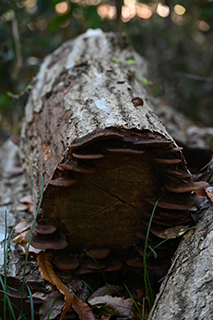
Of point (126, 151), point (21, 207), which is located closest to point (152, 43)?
point (21, 207)

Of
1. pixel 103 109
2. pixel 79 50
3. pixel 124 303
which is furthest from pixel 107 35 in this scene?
pixel 124 303

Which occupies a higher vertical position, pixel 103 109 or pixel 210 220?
pixel 103 109

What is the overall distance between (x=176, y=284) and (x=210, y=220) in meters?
Result: 0.55

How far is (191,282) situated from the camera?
5.33ft

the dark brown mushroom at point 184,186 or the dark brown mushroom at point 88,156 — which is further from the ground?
the dark brown mushroom at point 88,156

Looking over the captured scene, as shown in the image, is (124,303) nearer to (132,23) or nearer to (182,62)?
(132,23)

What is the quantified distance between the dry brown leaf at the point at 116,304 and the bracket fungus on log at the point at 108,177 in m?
0.24

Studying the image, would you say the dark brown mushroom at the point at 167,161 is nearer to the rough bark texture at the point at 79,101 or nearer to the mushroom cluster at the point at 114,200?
the mushroom cluster at the point at 114,200

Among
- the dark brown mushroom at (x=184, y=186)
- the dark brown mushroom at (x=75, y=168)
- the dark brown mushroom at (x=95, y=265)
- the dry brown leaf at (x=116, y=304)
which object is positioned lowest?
the dry brown leaf at (x=116, y=304)

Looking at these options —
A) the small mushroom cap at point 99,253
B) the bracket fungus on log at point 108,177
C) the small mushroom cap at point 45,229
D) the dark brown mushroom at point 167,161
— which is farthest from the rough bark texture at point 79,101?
the small mushroom cap at point 99,253

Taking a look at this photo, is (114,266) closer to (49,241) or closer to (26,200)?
(49,241)

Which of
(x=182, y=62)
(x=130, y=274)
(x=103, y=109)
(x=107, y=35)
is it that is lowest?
(x=130, y=274)

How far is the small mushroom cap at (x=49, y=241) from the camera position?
206cm

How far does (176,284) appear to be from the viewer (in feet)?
5.60
